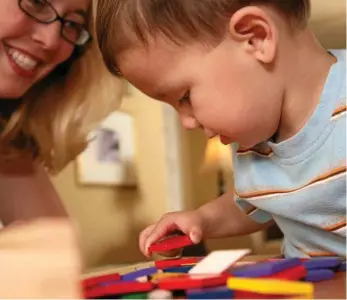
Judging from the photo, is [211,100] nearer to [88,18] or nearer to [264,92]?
[264,92]

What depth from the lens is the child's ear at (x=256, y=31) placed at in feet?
1.94

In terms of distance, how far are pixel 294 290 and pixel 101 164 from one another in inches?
37.1

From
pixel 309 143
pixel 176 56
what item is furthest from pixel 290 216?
pixel 176 56

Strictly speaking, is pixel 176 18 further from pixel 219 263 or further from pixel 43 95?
pixel 43 95

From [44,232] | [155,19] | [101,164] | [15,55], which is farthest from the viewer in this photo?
[101,164]

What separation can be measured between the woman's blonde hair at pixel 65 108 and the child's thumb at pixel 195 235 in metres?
0.55

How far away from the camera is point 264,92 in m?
0.61

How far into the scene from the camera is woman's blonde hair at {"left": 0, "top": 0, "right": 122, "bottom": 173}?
113cm

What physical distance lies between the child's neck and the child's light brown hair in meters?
0.03

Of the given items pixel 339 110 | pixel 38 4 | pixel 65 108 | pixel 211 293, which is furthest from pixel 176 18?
pixel 65 108

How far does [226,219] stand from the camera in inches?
30.2

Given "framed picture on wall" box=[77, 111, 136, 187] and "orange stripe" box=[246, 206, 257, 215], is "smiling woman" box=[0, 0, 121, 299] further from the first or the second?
"orange stripe" box=[246, 206, 257, 215]

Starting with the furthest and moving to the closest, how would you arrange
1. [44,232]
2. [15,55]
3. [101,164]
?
[101,164], [15,55], [44,232]

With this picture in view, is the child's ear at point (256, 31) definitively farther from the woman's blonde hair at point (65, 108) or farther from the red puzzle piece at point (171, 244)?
the woman's blonde hair at point (65, 108)
